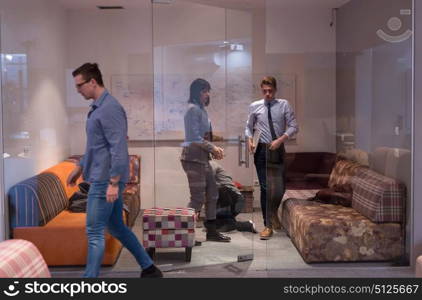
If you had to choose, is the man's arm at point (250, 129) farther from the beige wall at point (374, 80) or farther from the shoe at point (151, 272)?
the shoe at point (151, 272)

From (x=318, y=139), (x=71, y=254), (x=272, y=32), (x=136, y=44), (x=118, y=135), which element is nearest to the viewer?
(x=118, y=135)

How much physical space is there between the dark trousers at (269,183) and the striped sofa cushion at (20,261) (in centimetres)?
272

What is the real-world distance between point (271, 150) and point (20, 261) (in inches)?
117

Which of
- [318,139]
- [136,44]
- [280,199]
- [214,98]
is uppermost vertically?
[136,44]

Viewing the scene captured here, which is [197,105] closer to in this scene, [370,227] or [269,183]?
[269,183]

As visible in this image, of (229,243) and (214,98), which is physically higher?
(214,98)

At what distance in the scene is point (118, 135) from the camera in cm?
348

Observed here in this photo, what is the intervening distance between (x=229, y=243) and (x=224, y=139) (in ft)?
2.64

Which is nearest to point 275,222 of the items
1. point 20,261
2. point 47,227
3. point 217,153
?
point 217,153

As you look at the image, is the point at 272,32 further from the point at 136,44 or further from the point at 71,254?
the point at 71,254

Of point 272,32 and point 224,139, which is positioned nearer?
point 224,139

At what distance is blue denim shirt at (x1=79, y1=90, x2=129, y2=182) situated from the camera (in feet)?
11.4

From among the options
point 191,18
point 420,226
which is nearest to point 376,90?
point 420,226

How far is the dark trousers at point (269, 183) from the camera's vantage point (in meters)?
4.73
